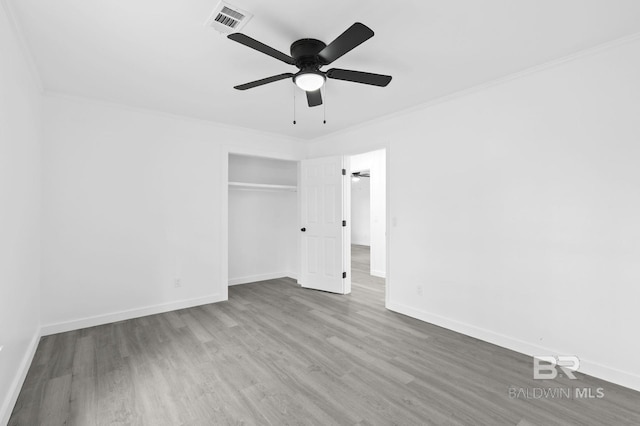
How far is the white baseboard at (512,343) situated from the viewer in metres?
2.24

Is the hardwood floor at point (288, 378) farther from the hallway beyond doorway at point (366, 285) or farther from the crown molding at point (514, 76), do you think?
the crown molding at point (514, 76)

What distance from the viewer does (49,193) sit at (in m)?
3.16

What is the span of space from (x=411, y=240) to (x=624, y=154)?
6.75 feet

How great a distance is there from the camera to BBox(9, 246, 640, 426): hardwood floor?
1.91m

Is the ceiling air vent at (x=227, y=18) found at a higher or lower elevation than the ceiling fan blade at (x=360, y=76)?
higher

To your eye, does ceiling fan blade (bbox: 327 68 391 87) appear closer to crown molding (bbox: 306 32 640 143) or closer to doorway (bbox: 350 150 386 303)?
crown molding (bbox: 306 32 640 143)

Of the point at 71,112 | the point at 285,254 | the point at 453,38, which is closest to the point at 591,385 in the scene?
the point at 453,38

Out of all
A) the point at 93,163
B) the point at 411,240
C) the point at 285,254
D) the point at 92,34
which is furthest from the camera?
the point at 285,254

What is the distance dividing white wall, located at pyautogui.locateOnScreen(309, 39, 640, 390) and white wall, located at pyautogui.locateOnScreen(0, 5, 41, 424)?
3.68 metres

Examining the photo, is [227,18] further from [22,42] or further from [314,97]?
[22,42]

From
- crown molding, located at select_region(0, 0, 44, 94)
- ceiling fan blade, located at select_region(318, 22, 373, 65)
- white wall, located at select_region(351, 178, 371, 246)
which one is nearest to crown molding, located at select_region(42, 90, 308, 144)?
crown molding, located at select_region(0, 0, 44, 94)

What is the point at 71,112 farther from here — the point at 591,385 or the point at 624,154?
the point at 591,385

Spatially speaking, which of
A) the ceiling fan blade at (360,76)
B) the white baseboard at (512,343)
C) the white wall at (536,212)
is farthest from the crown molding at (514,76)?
the white baseboard at (512,343)

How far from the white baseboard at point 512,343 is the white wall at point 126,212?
2.75 meters
